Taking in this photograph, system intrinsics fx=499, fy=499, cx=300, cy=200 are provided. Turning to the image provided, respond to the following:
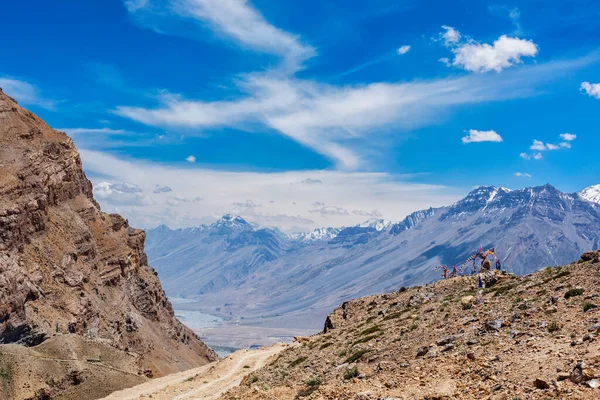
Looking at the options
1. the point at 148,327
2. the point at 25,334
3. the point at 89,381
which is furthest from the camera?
the point at 148,327

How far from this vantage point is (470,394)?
67.2ft

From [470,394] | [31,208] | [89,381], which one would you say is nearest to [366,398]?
[470,394]

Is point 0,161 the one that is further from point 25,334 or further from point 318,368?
point 318,368

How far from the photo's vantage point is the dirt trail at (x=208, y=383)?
52.4 m

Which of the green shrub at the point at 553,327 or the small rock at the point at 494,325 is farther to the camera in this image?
the small rock at the point at 494,325

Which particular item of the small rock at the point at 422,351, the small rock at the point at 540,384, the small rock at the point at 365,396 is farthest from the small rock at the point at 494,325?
the small rock at the point at 540,384

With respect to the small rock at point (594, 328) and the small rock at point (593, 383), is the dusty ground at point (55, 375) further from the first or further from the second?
the small rock at point (593, 383)

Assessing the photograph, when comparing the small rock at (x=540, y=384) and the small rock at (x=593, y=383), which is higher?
the small rock at (x=593, y=383)

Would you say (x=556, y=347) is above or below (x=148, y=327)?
above

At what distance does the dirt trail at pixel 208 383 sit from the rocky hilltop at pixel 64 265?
23.3 m

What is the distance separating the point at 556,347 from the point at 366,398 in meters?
9.53

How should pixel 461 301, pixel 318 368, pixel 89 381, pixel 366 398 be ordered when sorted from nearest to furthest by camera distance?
pixel 366 398 → pixel 318 368 → pixel 461 301 → pixel 89 381

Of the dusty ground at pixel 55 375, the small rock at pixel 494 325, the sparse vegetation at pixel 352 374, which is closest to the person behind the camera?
the sparse vegetation at pixel 352 374

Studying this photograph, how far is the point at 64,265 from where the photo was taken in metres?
140
